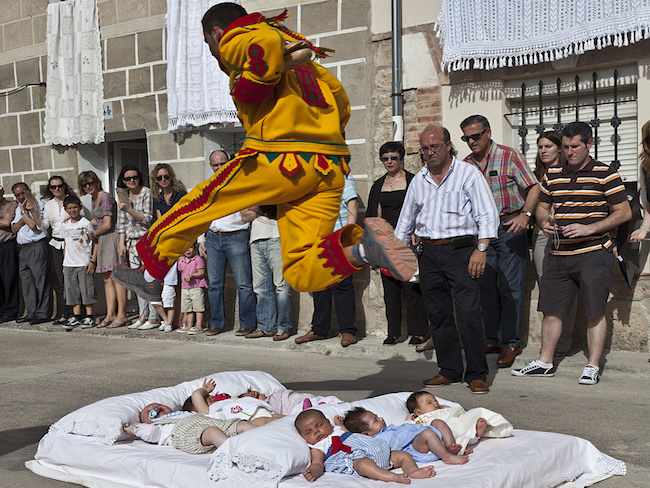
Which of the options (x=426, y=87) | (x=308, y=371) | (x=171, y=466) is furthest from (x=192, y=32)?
(x=171, y=466)

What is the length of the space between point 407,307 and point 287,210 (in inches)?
144

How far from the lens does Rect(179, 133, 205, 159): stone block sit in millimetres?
10594

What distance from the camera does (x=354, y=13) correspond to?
9242mm

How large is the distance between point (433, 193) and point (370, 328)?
307 cm

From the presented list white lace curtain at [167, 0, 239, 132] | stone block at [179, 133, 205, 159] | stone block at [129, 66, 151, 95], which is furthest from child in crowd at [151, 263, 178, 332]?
stone block at [129, 66, 151, 95]

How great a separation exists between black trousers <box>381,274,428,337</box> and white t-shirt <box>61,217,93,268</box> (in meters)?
4.38

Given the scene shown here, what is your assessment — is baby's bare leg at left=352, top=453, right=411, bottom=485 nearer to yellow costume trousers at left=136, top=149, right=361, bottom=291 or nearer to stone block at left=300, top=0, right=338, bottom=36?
yellow costume trousers at left=136, top=149, right=361, bottom=291

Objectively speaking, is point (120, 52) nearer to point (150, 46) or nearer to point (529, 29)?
point (150, 46)

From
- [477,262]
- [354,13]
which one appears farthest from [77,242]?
[477,262]

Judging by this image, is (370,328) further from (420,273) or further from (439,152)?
(439,152)

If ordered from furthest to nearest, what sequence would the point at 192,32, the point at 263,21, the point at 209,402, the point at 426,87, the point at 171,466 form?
the point at 192,32, the point at 426,87, the point at 209,402, the point at 263,21, the point at 171,466

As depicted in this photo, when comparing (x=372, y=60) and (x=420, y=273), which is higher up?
(x=372, y=60)

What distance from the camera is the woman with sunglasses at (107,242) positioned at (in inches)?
418

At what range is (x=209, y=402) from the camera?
5.35 m
